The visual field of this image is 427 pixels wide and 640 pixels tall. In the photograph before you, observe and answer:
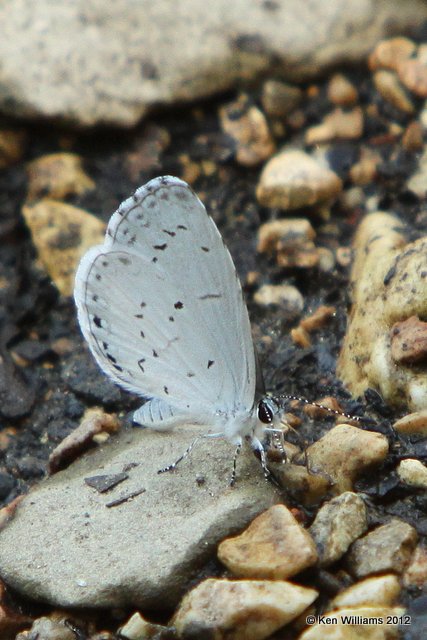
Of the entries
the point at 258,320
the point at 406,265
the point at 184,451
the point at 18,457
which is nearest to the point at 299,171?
the point at 258,320

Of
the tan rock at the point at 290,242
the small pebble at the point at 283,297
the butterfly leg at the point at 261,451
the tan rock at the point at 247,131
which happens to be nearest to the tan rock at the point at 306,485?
the butterfly leg at the point at 261,451

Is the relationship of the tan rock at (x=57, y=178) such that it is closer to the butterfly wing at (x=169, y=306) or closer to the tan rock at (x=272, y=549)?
the butterfly wing at (x=169, y=306)

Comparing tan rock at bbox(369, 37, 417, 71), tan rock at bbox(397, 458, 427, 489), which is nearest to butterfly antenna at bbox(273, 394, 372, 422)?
tan rock at bbox(397, 458, 427, 489)

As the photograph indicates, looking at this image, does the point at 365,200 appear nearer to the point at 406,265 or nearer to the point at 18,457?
the point at 406,265

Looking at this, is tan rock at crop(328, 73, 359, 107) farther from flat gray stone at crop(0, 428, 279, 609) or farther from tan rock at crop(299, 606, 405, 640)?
tan rock at crop(299, 606, 405, 640)

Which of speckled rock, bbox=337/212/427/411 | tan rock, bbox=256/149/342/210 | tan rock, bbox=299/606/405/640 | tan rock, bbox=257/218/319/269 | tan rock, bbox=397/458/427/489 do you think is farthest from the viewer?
tan rock, bbox=256/149/342/210

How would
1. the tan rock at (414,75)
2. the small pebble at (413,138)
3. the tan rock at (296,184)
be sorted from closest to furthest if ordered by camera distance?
the tan rock at (296,184) → the small pebble at (413,138) → the tan rock at (414,75)
